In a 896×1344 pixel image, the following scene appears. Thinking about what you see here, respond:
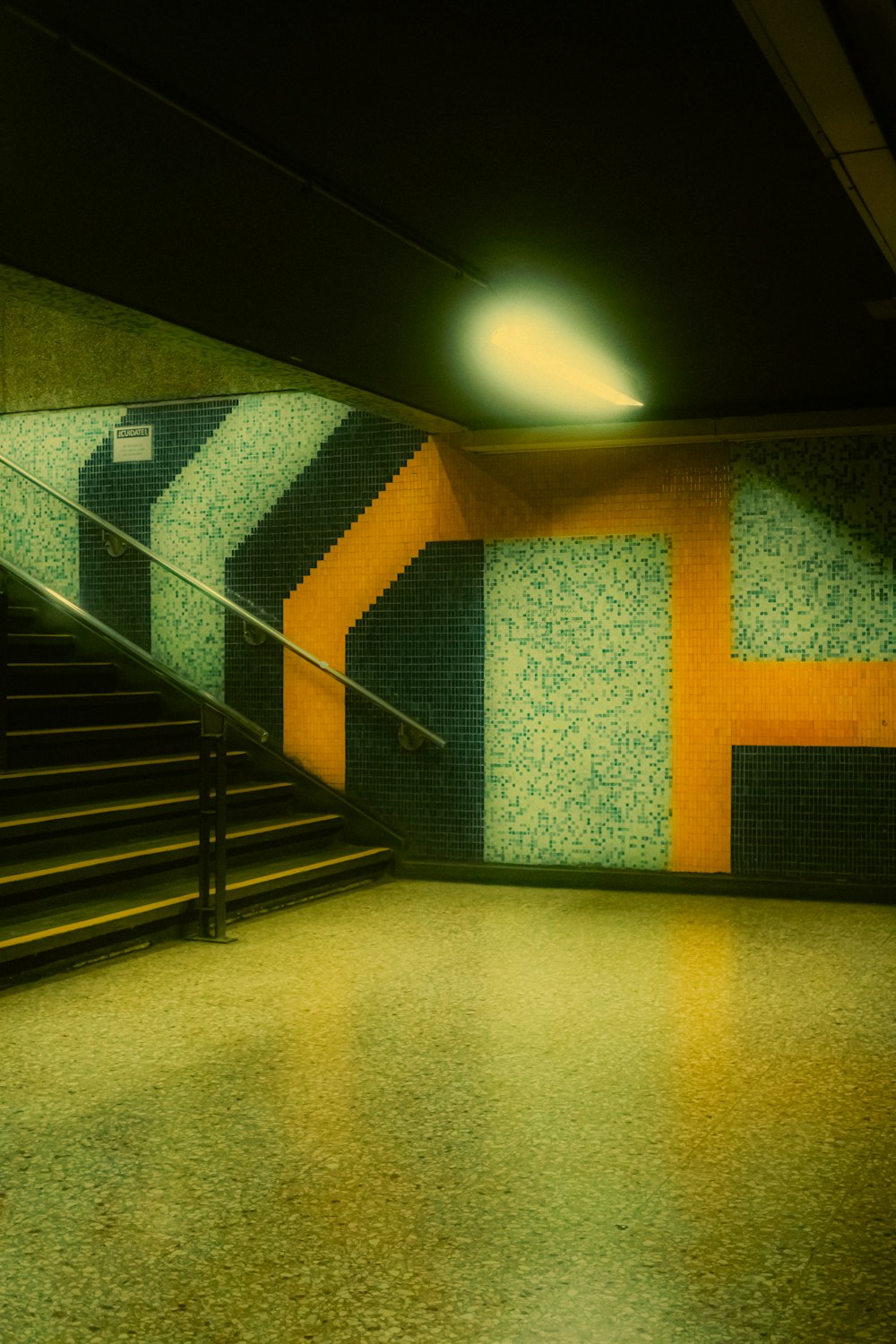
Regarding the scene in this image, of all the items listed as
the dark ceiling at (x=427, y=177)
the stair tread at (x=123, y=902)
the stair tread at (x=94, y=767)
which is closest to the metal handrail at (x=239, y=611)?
the stair tread at (x=94, y=767)

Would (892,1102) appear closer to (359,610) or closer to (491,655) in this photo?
(491,655)

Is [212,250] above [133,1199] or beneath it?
above

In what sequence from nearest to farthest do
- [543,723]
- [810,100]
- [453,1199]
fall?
[810,100] < [453,1199] < [543,723]

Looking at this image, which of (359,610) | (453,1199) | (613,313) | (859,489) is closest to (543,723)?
(359,610)

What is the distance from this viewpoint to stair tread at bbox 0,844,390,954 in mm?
4711

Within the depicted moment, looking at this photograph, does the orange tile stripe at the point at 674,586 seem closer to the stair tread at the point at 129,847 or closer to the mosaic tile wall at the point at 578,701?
the mosaic tile wall at the point at 578,701

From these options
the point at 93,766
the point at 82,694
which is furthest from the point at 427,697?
the point at 82,694

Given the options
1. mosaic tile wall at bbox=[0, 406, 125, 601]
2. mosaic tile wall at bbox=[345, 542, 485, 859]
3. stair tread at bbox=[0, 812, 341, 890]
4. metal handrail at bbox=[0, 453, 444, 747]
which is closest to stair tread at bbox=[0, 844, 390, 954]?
stair tread at bbox=[0, 812, 341, 890]

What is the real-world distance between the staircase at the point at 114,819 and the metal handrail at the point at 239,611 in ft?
2.12

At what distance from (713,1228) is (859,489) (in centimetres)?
436

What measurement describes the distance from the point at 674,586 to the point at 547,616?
722mm

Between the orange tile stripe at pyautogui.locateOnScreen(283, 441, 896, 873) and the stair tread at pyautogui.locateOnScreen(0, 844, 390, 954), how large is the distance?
958 mm

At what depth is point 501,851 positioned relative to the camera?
6.78m

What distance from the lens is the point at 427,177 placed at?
3164mm
